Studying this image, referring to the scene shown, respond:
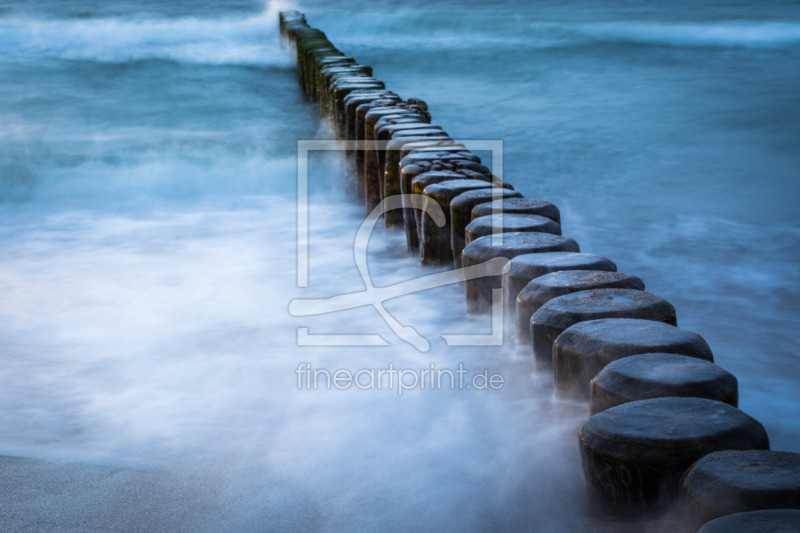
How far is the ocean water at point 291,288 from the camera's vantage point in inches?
90.7

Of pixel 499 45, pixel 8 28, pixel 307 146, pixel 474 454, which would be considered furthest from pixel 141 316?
pixel 8 28

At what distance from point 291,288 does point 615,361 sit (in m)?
2.55

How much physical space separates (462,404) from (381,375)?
1.33 feet

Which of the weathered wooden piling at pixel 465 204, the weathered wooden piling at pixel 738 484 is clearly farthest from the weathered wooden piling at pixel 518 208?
the weathered wooden piling at pixel 738 484

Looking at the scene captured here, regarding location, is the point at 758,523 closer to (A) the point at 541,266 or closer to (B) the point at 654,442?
(B) the point at 654,442

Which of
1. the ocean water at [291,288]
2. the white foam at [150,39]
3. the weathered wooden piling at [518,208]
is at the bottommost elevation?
the ocean water at [291,288]

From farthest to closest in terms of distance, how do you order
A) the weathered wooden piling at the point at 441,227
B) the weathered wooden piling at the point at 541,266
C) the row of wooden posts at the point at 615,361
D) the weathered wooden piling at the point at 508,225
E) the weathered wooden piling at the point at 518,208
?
the weathered wooden piling at the point at 441,227, the weathered wooden piling at the point at 518,208, the weathered wooden piling at the point at 508,225, the weathered wooden piling at the point at 541,266, the row of wooden posts at the point at 615,361

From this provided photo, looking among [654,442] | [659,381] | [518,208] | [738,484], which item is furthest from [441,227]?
[738,484]

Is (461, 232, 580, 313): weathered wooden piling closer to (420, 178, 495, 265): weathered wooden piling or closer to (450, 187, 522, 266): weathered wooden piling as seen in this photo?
(450, 187, 522, 266): weathered wooden piling

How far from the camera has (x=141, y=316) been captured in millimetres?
3896

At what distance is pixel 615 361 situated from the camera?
6.50ft

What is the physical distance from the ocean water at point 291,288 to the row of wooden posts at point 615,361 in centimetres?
18

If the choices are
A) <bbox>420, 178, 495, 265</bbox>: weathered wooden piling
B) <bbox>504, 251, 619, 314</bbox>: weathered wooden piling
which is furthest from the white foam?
<bbox>504, 251, 619, 314</bbox>: weathered wooden piling

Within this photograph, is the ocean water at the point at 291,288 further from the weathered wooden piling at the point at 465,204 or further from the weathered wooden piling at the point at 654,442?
the weathered wooden piling at the point at 465,204
